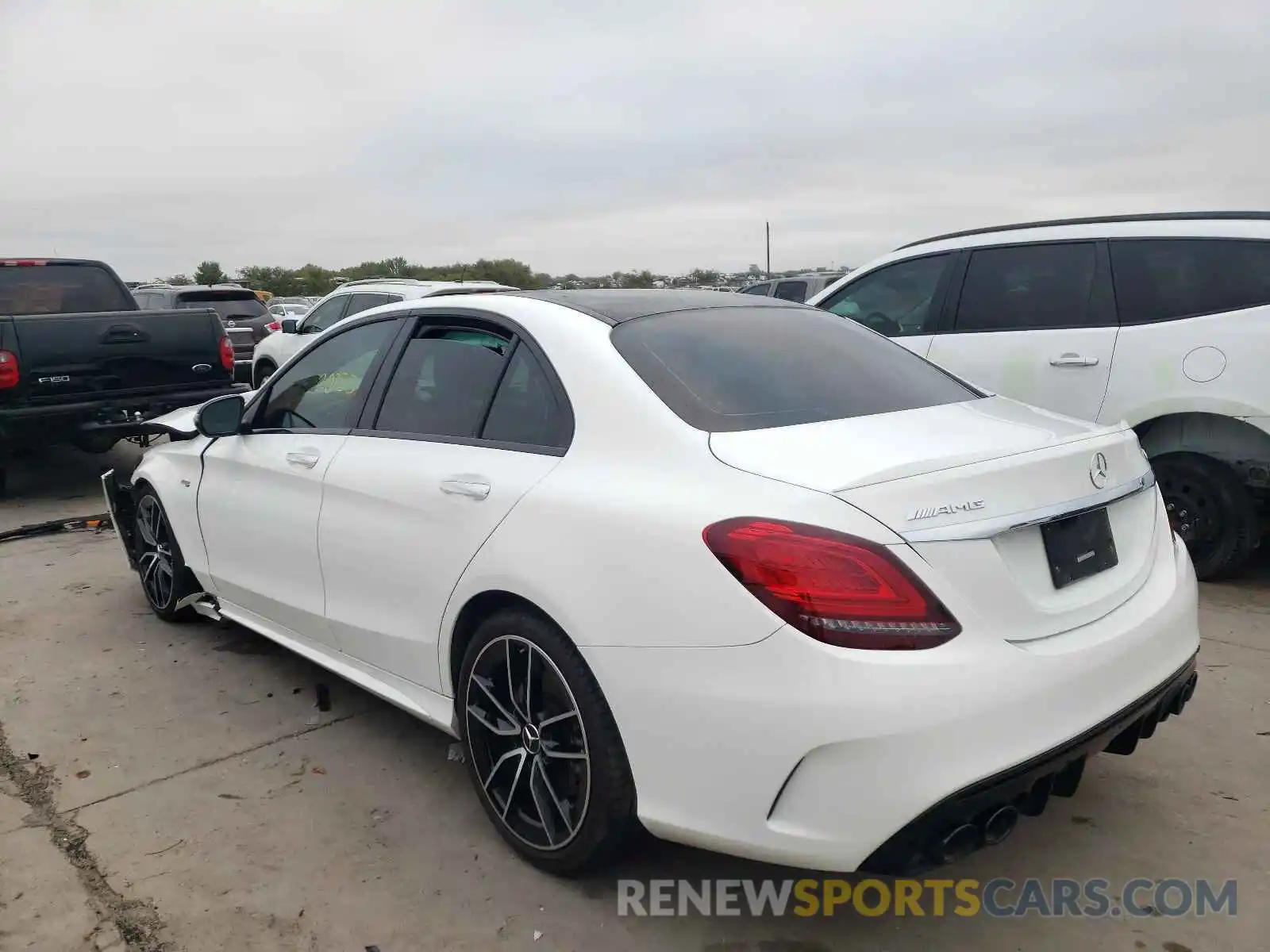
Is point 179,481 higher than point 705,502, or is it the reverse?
point 705,502

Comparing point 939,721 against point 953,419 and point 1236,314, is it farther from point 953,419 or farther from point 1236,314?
point 1236,314

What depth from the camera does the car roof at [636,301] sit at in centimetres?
310

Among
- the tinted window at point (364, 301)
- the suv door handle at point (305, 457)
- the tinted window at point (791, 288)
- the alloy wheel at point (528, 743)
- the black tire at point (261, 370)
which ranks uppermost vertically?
the suv door handle at point (305, 457)

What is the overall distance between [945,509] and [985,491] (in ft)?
0.47

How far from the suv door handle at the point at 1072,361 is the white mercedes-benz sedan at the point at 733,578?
7.94ft

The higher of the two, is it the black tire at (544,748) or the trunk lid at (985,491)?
the trunk lid at (985,491)

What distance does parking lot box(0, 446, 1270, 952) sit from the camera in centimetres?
256

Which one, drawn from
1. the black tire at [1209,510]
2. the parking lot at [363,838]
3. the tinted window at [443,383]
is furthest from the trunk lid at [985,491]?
the black tire at [1209,510]

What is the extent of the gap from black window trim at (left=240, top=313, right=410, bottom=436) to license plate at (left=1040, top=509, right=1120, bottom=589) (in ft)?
7.48

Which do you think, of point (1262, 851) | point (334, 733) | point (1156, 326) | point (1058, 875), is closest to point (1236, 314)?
point (1156, 326)

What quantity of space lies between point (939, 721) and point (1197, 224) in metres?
4.29

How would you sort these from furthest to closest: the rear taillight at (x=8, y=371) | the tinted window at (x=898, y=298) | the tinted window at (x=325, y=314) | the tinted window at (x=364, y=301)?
the tinted window at (x=325, y=314)
the tinted window at (x=364, y=301)
the rear taillight at (x=8, y=371)
the tinted window at (x=898, y=298)

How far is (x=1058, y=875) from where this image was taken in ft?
8.95

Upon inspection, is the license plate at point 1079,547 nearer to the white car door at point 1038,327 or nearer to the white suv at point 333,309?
the white car door at point 1038,327
